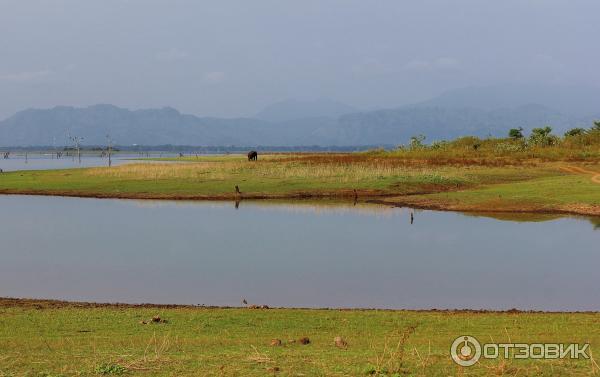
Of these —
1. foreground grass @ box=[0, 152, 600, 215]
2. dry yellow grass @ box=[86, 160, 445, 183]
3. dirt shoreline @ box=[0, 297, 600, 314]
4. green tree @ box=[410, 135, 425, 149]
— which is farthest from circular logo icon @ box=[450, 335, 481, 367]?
green tree @ box=[410, 135, 425, 149]

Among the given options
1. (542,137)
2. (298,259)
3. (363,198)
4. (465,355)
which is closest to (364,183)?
(363,198)

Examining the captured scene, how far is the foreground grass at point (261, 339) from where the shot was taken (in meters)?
9.11

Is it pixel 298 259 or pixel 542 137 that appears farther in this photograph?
pixel 542 137

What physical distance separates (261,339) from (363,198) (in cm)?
3622

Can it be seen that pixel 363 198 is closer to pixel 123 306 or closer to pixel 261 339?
pixel 123 306

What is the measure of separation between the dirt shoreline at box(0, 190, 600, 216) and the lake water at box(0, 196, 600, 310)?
8.61 feet

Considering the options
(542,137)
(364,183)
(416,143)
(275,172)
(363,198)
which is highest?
(542,137)

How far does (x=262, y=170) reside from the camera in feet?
214

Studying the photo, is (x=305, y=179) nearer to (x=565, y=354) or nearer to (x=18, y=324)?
(x=18, y=324)

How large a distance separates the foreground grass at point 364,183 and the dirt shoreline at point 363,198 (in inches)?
2.9

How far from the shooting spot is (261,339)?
42.7 feet

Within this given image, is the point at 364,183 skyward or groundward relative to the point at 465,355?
skyward

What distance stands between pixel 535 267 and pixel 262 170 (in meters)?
43.4

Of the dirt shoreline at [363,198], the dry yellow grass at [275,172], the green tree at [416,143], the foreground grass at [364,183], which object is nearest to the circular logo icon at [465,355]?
the dirt shoreline at [363,198]
